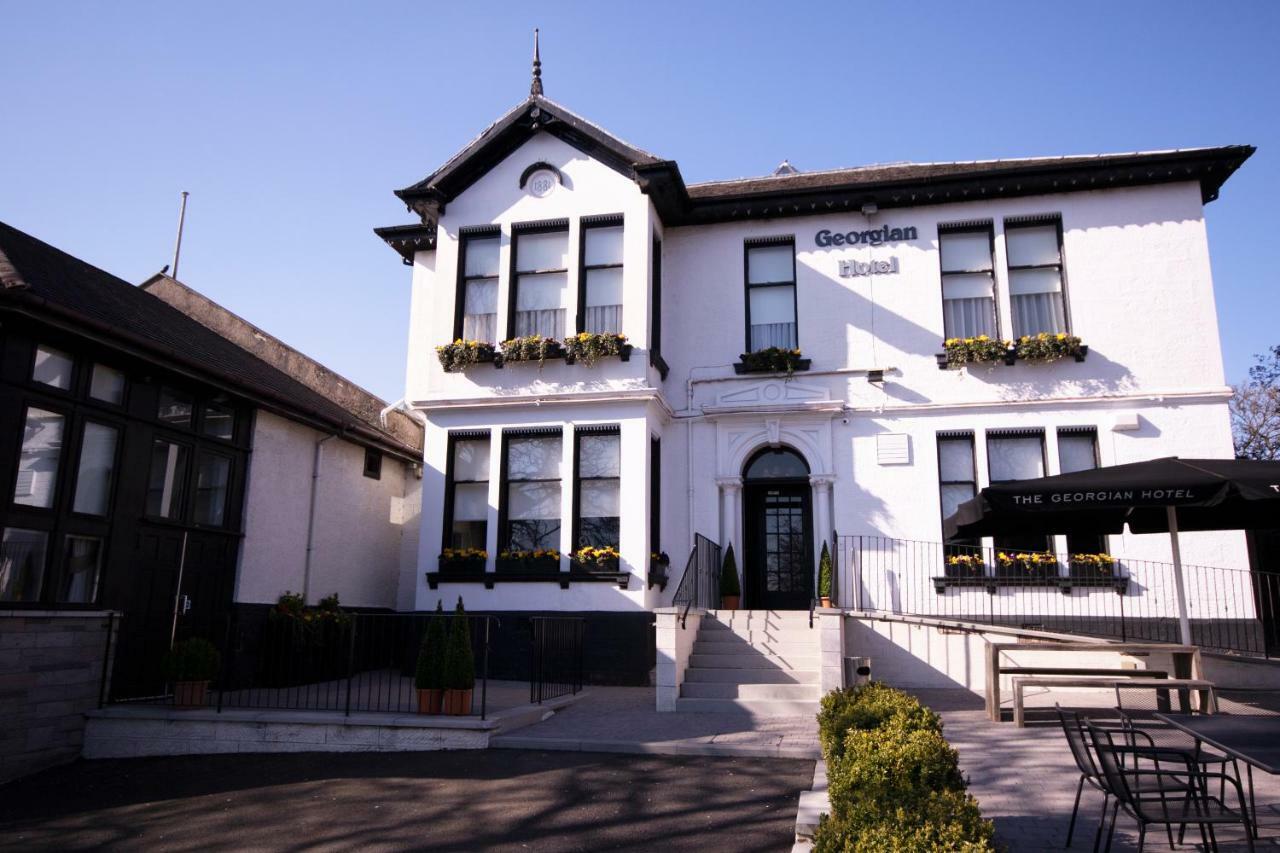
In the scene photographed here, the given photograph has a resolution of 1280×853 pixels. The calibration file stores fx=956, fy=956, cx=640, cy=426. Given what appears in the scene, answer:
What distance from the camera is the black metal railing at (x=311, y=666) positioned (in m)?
10.6

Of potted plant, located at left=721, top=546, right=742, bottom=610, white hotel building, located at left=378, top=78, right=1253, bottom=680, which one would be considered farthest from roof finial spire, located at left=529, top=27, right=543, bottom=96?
potted plant, located at left=721, top=546, right=742, bottom=610

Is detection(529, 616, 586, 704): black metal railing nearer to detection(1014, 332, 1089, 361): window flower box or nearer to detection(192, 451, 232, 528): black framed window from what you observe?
detection(192, 451, 232, 528): black framed window

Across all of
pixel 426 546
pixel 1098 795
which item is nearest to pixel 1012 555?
pixel 1098 795

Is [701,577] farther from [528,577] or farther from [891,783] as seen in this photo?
[891,783]

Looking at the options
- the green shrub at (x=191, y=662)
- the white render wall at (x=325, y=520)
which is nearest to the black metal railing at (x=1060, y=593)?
the white render wall at (x=325, y=520)

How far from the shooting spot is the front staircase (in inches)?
430

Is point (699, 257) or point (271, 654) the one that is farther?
point (699, 257)

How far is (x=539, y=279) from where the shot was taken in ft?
50.6

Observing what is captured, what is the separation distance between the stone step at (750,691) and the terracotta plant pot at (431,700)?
10.0ft

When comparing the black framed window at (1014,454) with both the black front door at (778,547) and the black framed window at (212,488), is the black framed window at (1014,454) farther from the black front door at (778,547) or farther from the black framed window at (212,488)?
the black framed window at (212,488)

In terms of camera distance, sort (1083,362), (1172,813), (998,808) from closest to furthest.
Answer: (1172,813) < (998,808) < (1083,362)

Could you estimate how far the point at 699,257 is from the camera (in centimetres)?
1592

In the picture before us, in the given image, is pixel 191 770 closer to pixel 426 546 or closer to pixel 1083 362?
pixel 426 546

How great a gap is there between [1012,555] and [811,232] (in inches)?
232
